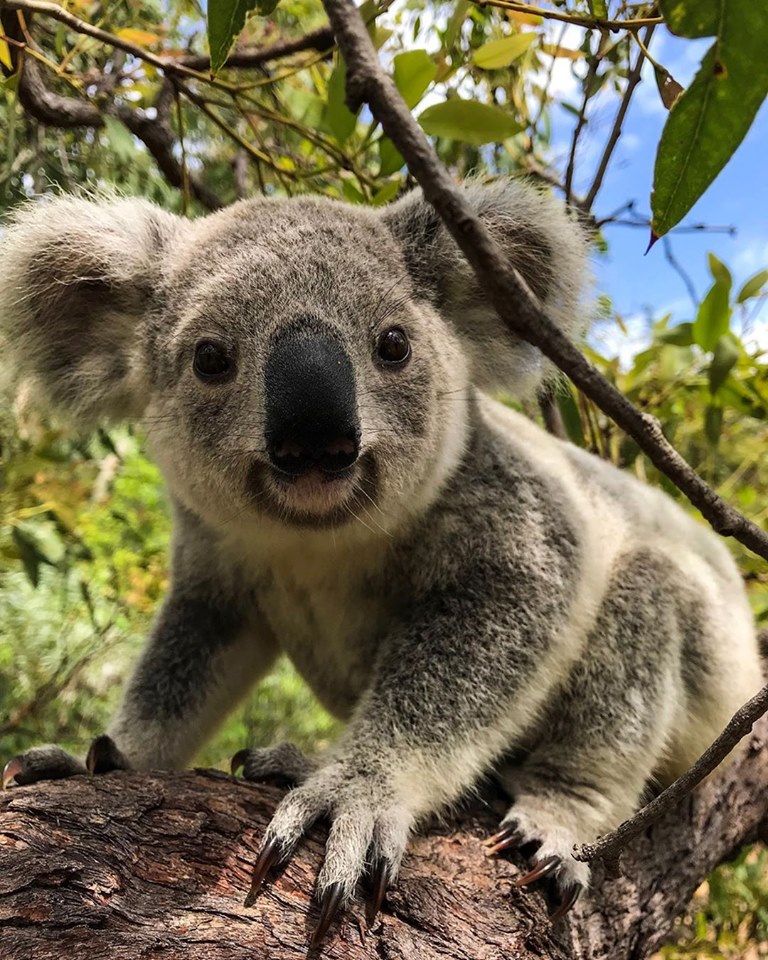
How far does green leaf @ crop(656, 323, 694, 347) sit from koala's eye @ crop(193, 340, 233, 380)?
1.76 metres

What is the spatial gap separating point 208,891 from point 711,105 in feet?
4.80

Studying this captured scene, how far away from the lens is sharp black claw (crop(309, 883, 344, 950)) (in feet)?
4.67

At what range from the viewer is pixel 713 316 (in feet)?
8.56

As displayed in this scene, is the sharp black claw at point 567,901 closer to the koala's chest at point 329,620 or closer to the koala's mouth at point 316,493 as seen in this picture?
the koala's chest at point 329,620

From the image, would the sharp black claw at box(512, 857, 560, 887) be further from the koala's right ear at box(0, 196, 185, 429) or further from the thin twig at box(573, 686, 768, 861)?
the koala's right ear at box(0, 196, 185, 429)

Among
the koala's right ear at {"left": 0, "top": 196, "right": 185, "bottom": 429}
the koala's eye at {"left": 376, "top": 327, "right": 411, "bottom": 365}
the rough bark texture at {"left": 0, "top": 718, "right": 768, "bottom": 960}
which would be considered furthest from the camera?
the koala's right ear at {"left": 0, "top": 196, "right": 185, "bottom": 429}

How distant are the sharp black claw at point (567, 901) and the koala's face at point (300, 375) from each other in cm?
92

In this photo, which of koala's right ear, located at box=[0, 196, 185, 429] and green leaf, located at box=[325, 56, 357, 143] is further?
koala's right ear, located at box=[0, 196, 185, 429]

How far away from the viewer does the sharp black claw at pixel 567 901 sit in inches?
69.6

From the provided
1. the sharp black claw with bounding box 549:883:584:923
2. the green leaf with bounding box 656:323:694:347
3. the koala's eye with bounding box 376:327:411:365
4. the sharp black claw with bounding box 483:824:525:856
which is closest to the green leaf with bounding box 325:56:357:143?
the koala's eye with bounding box 376:327:411:365

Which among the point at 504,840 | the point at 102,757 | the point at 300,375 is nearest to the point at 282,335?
the point at 300,375

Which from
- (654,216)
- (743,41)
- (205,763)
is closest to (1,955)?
(654,216)

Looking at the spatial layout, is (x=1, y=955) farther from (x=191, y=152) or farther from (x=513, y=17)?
(x=191, y=152)

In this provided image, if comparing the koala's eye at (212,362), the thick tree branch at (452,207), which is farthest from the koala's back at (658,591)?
the thick tree branch at (452,207)
